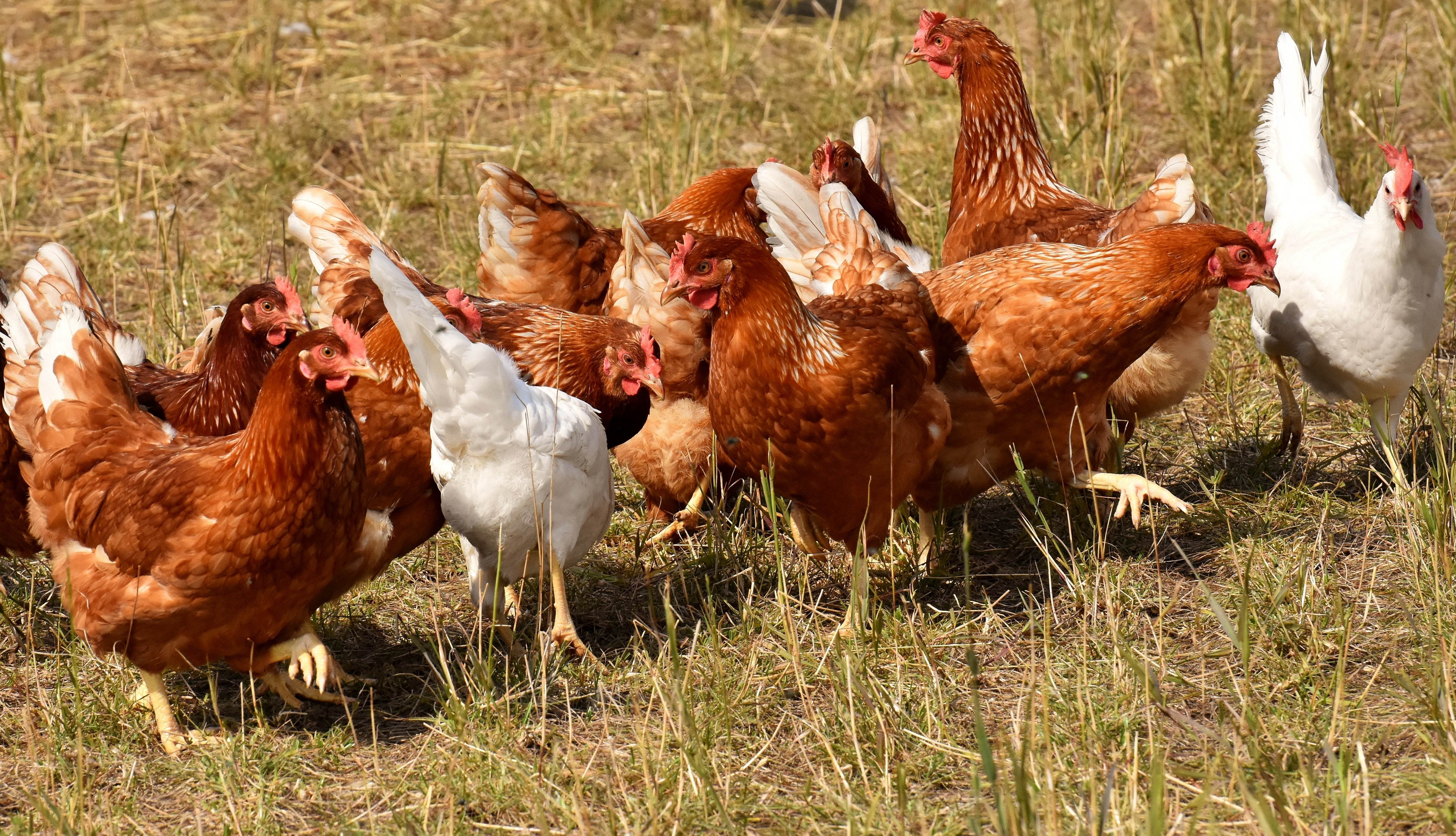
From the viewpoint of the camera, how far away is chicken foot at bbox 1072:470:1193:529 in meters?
3.97

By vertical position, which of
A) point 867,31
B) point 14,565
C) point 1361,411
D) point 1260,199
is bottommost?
point 14,565

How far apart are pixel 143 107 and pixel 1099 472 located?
5.59 meters

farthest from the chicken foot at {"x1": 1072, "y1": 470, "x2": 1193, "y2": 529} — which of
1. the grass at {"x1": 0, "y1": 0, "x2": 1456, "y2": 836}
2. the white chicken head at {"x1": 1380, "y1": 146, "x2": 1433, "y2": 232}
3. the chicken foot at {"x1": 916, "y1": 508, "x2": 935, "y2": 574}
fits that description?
the white chicken head at {"x1": 1380, "y1": 146, "x2": 1433, "y2": 232}

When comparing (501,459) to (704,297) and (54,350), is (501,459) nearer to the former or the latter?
(704,297)

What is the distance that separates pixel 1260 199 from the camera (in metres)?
5.98

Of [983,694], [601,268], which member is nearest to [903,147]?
[601,268]

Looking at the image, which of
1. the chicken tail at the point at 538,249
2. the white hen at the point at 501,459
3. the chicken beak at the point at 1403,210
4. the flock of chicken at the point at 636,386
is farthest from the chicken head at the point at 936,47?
the white hen at the point at 501,459

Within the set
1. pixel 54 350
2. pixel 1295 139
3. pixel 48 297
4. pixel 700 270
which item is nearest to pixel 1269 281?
pixel 1295 139

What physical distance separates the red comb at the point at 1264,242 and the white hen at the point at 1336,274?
1.10ft

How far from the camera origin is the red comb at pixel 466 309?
397cm

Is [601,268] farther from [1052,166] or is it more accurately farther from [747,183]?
[1052,166]

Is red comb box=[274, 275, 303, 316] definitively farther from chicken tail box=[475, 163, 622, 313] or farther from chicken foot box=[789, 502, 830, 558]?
chicken foot box=[789, 502, 830, 558]

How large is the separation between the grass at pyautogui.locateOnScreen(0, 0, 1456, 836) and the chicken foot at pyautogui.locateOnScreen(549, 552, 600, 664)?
0.09m

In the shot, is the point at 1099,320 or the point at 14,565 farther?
the point at 14,565
